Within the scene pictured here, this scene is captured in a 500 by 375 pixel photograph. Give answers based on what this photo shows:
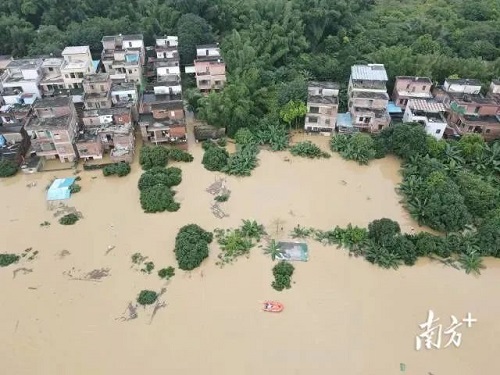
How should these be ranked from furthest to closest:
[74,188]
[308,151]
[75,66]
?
[75,66] < [308,151] < [74,188]

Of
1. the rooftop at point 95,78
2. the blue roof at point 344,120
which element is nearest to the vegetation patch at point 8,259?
the rooftop at point 95,78

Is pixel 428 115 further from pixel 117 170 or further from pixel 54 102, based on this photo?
pixel 54 102

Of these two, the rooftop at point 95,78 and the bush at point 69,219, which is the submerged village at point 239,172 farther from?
the rooftop at point 95,78

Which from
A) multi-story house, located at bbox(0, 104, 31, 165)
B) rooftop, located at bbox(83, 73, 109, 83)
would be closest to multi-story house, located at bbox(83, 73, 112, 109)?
rooftop, located at bbox(83, 73, 109, 83)

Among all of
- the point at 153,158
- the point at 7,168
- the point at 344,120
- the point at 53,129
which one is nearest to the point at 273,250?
the point at 153,158

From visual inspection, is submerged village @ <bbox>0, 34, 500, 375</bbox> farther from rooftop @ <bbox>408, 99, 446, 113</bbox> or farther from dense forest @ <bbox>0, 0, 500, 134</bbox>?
dense forest @ <bbox>0, 0, 500, 134</bbox>

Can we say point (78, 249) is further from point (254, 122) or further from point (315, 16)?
point (315, 16)
